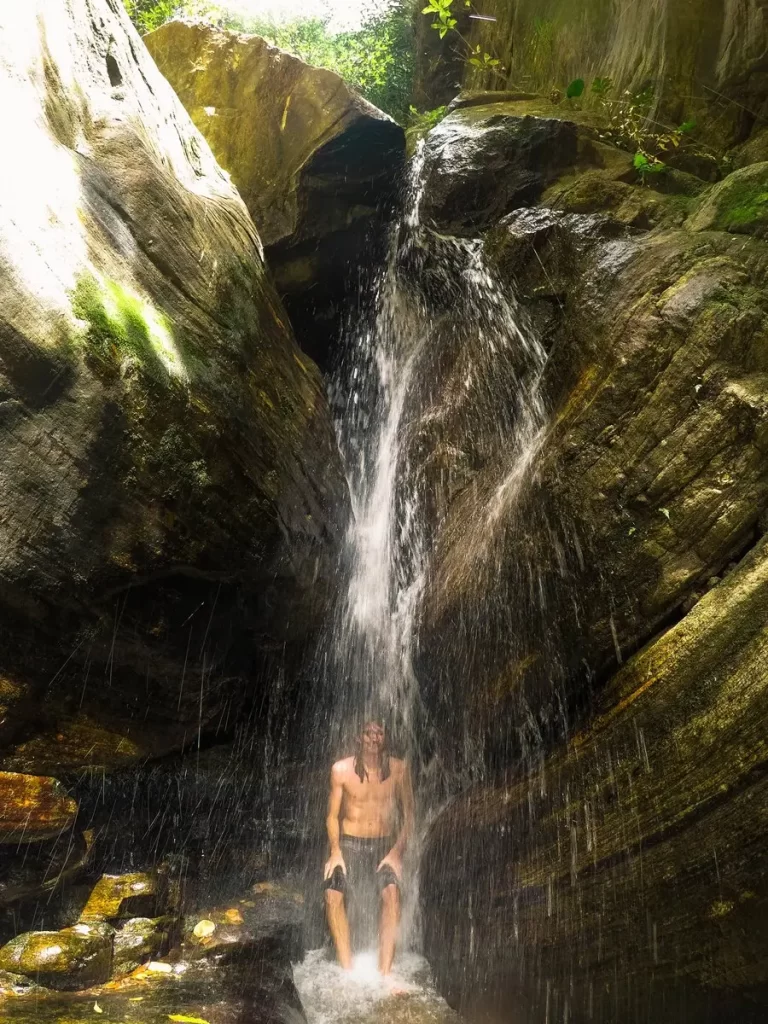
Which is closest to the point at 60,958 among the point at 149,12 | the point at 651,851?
the point at 651,851

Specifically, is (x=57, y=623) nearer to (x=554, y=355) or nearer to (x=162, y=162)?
(x=162, y=162)

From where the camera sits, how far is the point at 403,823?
227 inches

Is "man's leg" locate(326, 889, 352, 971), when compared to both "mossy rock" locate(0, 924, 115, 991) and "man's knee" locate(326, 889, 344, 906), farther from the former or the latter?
"mossy rock" locate(0, 924, 115, 991)

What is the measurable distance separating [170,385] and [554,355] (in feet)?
10.7

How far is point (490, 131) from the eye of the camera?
7.70 meters

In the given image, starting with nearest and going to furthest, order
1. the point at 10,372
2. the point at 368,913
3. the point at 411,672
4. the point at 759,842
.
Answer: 1. the point at 759,842
2. the point at 10,372
3. the point at 368,913
4. the point at 411,672

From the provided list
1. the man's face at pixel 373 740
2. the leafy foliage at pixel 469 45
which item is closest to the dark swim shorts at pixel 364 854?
the man's face at pixel 373 740

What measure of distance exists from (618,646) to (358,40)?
1507cm

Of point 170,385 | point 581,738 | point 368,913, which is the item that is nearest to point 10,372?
point 170,385

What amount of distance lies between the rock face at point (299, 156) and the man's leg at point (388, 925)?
6173 millimetres

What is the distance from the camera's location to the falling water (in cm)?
608

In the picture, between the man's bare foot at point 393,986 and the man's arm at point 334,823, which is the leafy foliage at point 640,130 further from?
the man's bare foot at point 393,986

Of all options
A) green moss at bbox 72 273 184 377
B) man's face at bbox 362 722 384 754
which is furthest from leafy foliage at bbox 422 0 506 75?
man's face at bbox 362 722 384 754

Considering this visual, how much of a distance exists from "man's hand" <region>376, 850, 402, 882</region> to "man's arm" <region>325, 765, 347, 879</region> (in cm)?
33
